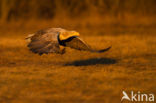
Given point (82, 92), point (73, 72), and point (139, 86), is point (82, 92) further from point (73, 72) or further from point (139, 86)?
point (73, 72)

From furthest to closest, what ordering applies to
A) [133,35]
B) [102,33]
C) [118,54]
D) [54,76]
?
[102,33]
[133,35]
[118,54]
[54,76]

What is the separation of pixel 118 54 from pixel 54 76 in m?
3.32

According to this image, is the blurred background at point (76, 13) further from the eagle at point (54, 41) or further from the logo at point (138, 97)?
the logo at point (138, 97)

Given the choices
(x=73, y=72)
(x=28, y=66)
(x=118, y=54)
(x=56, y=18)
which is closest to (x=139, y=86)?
(x=73, y=72)

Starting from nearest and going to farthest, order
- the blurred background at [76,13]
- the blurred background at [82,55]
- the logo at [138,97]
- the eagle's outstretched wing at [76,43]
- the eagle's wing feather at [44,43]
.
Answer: the logo at [138,97]
the blurred background at [82,55]
the eagle's wing feather at [44,43]
the eagle's outstretched wing at [76,43]
the blurred background at [76,13]

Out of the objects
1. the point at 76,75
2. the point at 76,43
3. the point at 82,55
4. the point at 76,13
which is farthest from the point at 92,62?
the point at 76,13

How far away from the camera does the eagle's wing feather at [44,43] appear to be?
18.1ft

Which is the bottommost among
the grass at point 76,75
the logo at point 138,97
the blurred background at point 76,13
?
the logo at point 138,97

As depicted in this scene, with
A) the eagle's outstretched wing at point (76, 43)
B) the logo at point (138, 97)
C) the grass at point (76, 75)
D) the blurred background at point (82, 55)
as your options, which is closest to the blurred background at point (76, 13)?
the blurred background at point (82, 55)

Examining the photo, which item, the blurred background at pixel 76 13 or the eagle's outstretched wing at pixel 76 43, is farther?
the blurred background at pixel 76 13

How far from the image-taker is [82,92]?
4.58m

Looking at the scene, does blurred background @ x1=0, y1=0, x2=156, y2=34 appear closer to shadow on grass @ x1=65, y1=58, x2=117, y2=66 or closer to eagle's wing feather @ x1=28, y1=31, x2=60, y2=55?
→ shadow on grass @ x1=65, y1=58, x2=117, y2=66

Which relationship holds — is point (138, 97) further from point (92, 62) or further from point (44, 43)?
point (92, 62)

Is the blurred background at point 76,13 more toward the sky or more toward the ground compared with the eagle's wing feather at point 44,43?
more toward the sky
